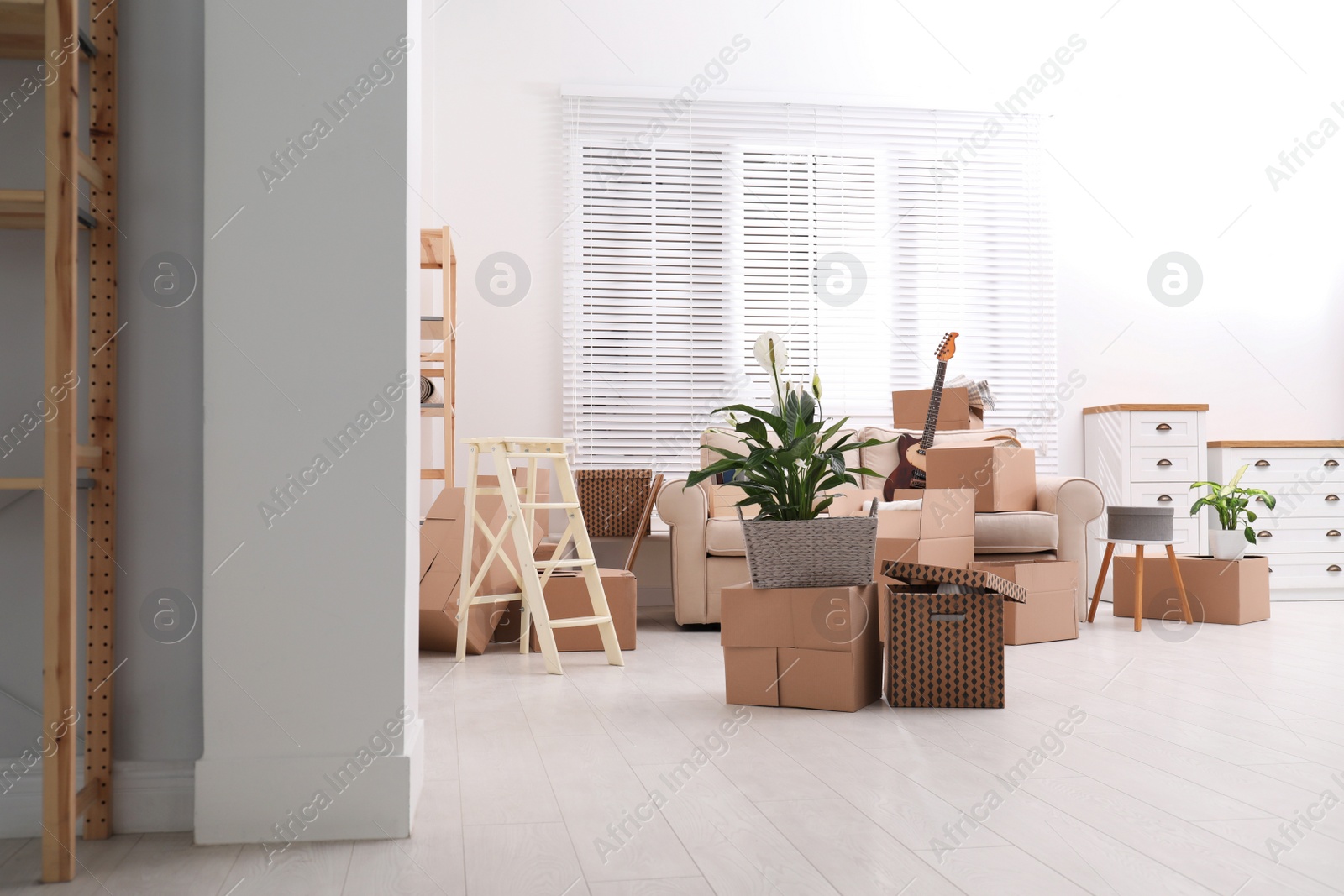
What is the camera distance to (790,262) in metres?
4.83

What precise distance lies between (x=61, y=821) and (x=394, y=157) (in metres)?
1.09

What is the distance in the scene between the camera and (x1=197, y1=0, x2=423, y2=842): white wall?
4.86 feet

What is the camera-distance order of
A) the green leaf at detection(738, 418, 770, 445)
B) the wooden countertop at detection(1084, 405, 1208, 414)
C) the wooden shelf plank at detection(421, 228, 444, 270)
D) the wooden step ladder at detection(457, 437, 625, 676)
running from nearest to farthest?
1. the green leaf at detection(738, 418, 770, 445)
2. the wooden step ladder at detection(457, 437, 625, 676)
3. the wooden shelf plank at detection(421, 228, 444, 270)
4. the wooden countertop at detection(1084, 405, 1208, 414)

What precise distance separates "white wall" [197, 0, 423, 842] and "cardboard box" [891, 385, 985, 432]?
123 inches

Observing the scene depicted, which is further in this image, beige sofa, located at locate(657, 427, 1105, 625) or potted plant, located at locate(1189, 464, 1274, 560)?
potted plant, located at locate(1189, 464, 1274, 560)

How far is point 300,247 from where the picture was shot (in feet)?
4.98

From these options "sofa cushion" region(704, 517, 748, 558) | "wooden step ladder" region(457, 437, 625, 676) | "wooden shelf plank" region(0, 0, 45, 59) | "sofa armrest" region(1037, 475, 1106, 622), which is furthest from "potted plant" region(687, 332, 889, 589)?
"sofa armrest" region(1037, 475, 1106, 622)

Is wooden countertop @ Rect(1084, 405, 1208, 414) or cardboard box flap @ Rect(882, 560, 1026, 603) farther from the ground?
wooden countertop @ Rect(1084, 405, 1208, 414)

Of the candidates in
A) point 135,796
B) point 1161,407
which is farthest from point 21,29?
point 1161,407

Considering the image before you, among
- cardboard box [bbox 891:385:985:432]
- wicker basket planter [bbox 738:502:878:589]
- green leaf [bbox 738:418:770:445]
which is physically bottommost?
wicker basket planter [bbox 738:502:878:589]

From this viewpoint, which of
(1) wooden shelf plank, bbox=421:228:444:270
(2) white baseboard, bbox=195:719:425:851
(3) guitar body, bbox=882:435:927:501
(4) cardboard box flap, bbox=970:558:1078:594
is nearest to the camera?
(2) white baseboard, bbox=195:719:425:851

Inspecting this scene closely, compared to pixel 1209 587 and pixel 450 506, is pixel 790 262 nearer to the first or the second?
pixel 450 506

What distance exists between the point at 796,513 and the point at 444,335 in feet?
6.40

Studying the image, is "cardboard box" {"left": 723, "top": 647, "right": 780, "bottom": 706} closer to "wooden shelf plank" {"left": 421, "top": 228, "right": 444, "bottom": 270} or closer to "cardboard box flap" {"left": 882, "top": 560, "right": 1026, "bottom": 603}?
"cardboard box flap" {"left": 882, "top": 560, "right": 1026, "bottom": 603}
